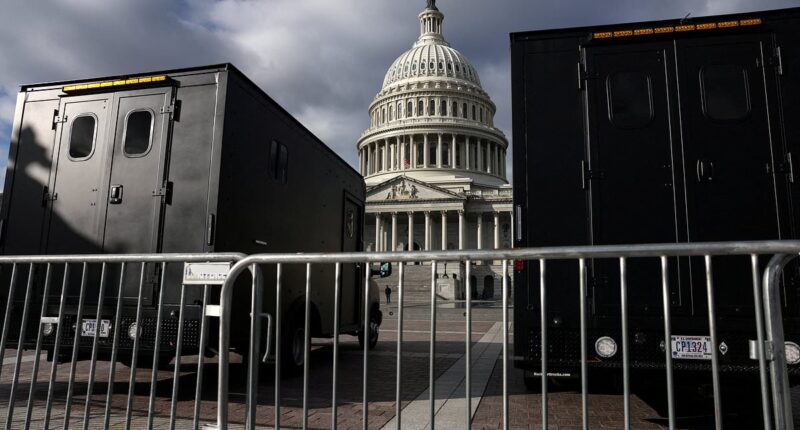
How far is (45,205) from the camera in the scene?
6797 mm

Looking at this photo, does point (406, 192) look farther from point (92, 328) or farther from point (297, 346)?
point (92, 328)

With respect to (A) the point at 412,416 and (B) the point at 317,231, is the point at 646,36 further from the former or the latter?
(B) the point at 317,231

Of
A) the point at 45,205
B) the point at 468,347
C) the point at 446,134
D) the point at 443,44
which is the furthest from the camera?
the point at 443,44

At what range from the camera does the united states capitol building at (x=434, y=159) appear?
75.3 m

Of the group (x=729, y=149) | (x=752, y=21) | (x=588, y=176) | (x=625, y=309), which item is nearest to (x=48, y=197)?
(x=588, y=176)

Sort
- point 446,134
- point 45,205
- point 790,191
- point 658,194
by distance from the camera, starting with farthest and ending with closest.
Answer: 1. point 446,134
2. point 45,205
3. point 658,194
4. point 790,191

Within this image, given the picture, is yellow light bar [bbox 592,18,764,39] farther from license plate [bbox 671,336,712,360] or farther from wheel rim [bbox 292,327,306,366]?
wheel rim [bbox 292,327,306,366]

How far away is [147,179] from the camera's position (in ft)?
21.4

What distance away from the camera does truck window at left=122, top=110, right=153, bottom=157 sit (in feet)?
21.7

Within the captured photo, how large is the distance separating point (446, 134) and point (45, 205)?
3125 inches

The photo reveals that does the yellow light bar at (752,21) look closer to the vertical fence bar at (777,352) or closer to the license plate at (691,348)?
the license plate at (691,348)

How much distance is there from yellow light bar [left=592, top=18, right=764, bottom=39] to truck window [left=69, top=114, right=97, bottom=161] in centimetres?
615

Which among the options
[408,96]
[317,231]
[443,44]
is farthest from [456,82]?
[317,231]

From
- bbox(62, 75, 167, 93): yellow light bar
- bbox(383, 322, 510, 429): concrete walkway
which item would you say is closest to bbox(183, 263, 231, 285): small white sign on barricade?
bbox(383, 322, 510, 429): concrete walkway
